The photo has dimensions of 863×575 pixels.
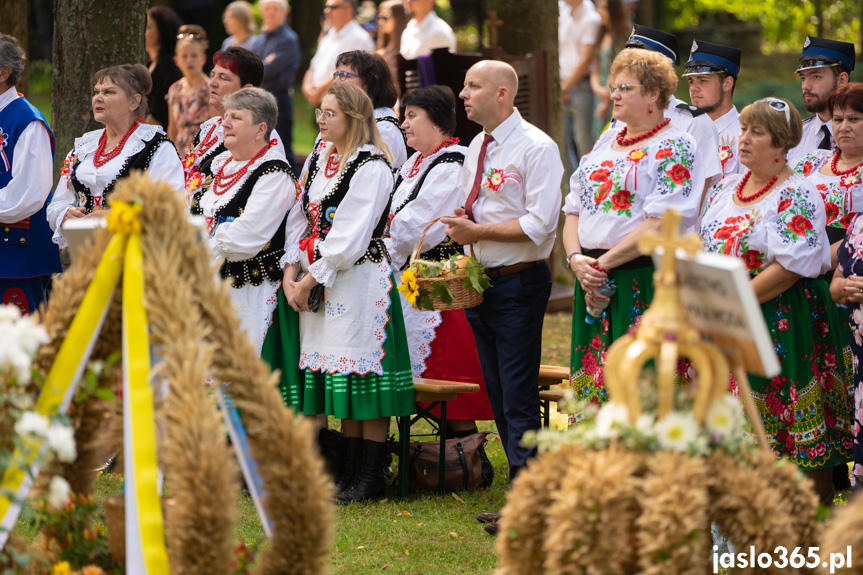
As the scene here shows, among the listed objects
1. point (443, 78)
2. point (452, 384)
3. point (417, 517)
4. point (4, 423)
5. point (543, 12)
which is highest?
point (543, 12)

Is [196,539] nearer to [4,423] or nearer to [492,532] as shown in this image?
[4,423]

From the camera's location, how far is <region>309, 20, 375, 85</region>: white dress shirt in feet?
32.9

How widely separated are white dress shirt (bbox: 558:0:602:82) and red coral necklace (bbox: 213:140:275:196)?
705cm

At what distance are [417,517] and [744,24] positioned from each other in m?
23.4

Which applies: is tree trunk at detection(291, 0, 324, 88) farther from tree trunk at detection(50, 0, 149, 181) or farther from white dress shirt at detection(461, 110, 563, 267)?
white dress shirt at detection(461, 110, 563, 267)

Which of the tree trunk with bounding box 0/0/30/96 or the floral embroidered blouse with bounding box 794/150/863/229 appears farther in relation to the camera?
the tree trunk with bounding box 0/0/30/96

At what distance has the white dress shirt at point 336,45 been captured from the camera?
10016mm

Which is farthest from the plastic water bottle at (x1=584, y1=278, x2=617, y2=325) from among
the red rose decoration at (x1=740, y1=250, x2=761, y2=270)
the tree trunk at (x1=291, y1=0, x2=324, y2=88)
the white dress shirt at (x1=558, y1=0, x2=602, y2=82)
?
the tree trunk at (x1=291, y1=0, x2=324, y2=88)

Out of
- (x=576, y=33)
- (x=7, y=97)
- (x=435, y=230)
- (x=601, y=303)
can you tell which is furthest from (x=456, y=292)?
(x=576, y=33)

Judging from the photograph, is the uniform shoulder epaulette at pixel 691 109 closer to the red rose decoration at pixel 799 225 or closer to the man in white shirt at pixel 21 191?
the red rose decoration at pixel 799 225

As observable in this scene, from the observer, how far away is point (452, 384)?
5.46 meters

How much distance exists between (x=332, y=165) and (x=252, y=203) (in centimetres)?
45

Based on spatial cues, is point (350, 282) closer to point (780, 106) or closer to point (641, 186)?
point (641, 186)

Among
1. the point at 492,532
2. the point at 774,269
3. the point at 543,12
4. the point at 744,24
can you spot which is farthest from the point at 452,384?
the point at 744,24
